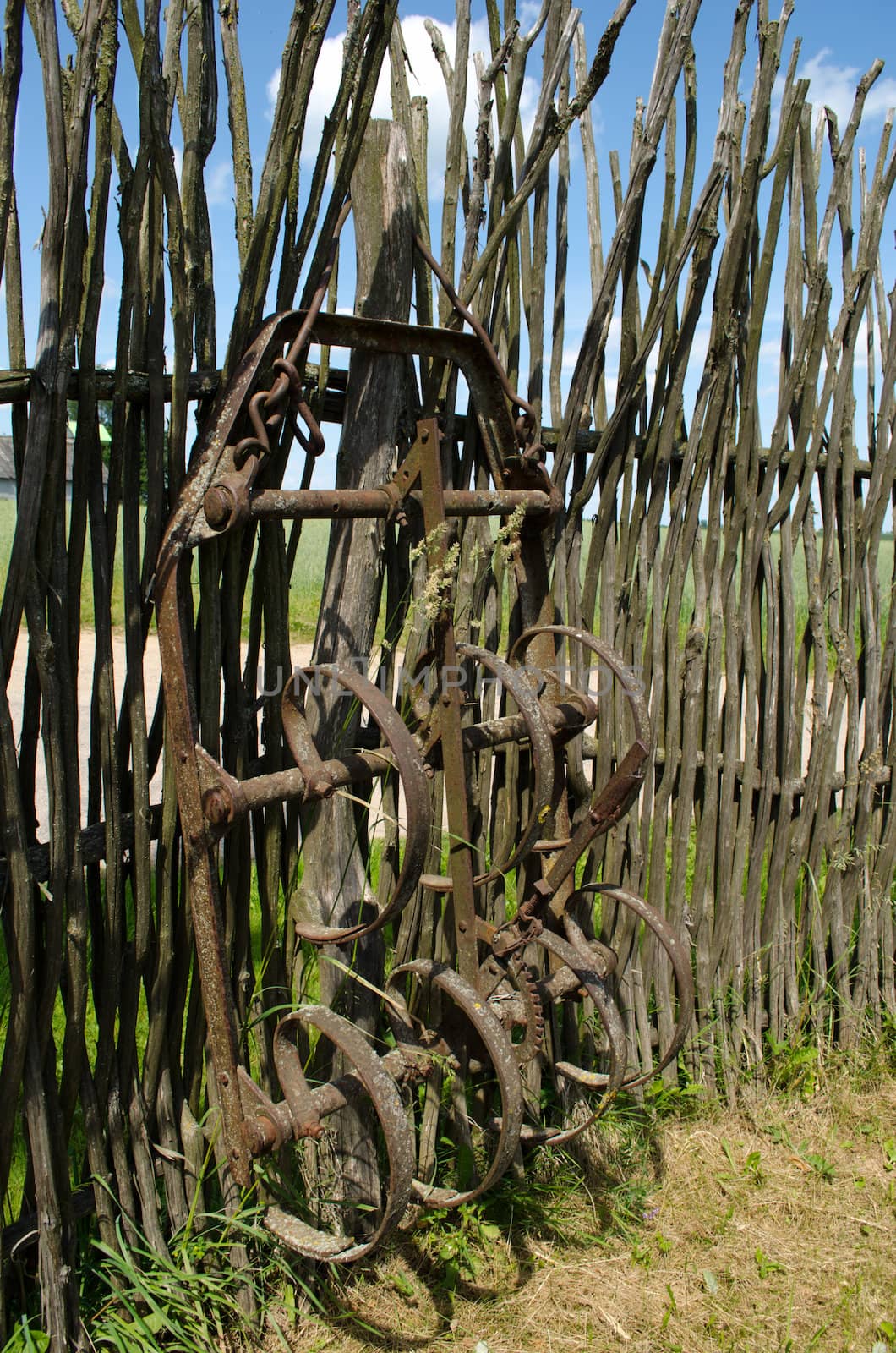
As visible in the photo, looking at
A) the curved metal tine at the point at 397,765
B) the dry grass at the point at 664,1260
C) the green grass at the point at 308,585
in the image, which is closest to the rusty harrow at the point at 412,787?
the curved metal tine at the point at 397,765

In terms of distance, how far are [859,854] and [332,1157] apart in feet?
6.15

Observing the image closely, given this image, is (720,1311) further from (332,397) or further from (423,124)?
(423,124)

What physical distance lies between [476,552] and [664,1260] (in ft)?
5.42

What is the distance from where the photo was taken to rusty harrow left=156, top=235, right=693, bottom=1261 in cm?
158

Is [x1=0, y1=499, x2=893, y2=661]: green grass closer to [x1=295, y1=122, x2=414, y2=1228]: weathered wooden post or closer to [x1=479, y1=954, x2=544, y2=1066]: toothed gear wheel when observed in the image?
[x1=295, y1=122, x2=414, y2=1228]: weathered wooden post

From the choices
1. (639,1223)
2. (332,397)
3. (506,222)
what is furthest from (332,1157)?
(506,222)

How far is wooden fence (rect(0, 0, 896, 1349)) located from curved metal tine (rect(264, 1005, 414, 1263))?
0.96ft

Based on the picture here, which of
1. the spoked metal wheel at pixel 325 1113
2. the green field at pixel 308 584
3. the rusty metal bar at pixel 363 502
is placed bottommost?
the spoked metal wheel at pixel 325 1113

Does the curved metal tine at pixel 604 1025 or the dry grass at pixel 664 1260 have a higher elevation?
the curved metal tine at pixel 604 1025

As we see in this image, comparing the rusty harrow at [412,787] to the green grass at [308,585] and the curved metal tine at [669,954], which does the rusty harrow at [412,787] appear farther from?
the green grass at [308,585]

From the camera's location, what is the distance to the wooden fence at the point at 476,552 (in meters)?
1.61

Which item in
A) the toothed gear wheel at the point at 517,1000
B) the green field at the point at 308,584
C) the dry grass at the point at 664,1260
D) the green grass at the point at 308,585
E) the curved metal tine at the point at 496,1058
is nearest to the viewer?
the curved metal tine at the point at 496,1058

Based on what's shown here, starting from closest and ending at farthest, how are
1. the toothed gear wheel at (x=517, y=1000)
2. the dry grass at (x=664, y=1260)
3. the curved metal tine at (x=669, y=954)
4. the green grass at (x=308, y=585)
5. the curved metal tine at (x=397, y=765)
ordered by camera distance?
the curved metal tine at (x=397, y=765), the toothed gear wheel at (x=517, y=1000), the curved metal tine at (x=669, y=954), the dry grass at (x=664, y=1260), the green grass at (x=308, y=585)

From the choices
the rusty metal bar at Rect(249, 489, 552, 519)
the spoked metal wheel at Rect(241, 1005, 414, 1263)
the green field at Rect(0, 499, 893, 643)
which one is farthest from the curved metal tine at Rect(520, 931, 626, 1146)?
the green field at Rect(0, 499, 893, 643)
